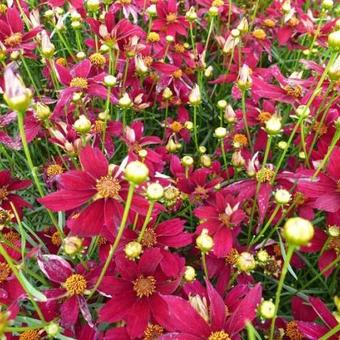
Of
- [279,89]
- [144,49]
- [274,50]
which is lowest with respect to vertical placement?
[274,50]

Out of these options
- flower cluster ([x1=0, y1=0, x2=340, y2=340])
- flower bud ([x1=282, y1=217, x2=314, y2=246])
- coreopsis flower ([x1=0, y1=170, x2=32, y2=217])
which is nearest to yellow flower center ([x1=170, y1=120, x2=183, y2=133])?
flower cluster ([x1=0, y1=0, x2=340, y2=340])

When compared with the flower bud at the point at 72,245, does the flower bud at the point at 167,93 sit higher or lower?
lower

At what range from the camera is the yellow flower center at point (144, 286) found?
2.29 ft

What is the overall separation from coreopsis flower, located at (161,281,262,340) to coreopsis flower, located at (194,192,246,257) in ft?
0.40

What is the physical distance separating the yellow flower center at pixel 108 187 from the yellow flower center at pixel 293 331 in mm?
366

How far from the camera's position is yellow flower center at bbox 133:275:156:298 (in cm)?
70

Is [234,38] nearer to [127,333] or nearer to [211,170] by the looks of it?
[211,170]

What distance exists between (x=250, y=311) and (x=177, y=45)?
29.7 inches

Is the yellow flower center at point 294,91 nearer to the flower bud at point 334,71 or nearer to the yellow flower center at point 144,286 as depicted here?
the flower bud at point 334,71

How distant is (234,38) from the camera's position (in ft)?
3.64

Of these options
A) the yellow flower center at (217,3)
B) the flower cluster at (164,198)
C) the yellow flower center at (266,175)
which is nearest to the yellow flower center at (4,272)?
the flower cluster at (164,198)

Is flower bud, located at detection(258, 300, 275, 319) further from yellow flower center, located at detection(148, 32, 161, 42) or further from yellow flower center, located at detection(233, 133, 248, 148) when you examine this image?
yellow flower center, located at detection(148, 32, 161, 42)

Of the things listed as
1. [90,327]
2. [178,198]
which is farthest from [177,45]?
[90,327]

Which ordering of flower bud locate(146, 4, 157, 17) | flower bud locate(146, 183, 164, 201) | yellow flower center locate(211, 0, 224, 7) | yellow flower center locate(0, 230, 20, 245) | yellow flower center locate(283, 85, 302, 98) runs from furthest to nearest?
yellow flower center locate(211, 0, 224, 7) → flower bud locate(146, 4, 157, 17) → yellow flower center locate(283, 85, 302, 98) → yellow flower center locate(0, 230, 20, 245) → flower bud locate(146, 183, 164, 201)
